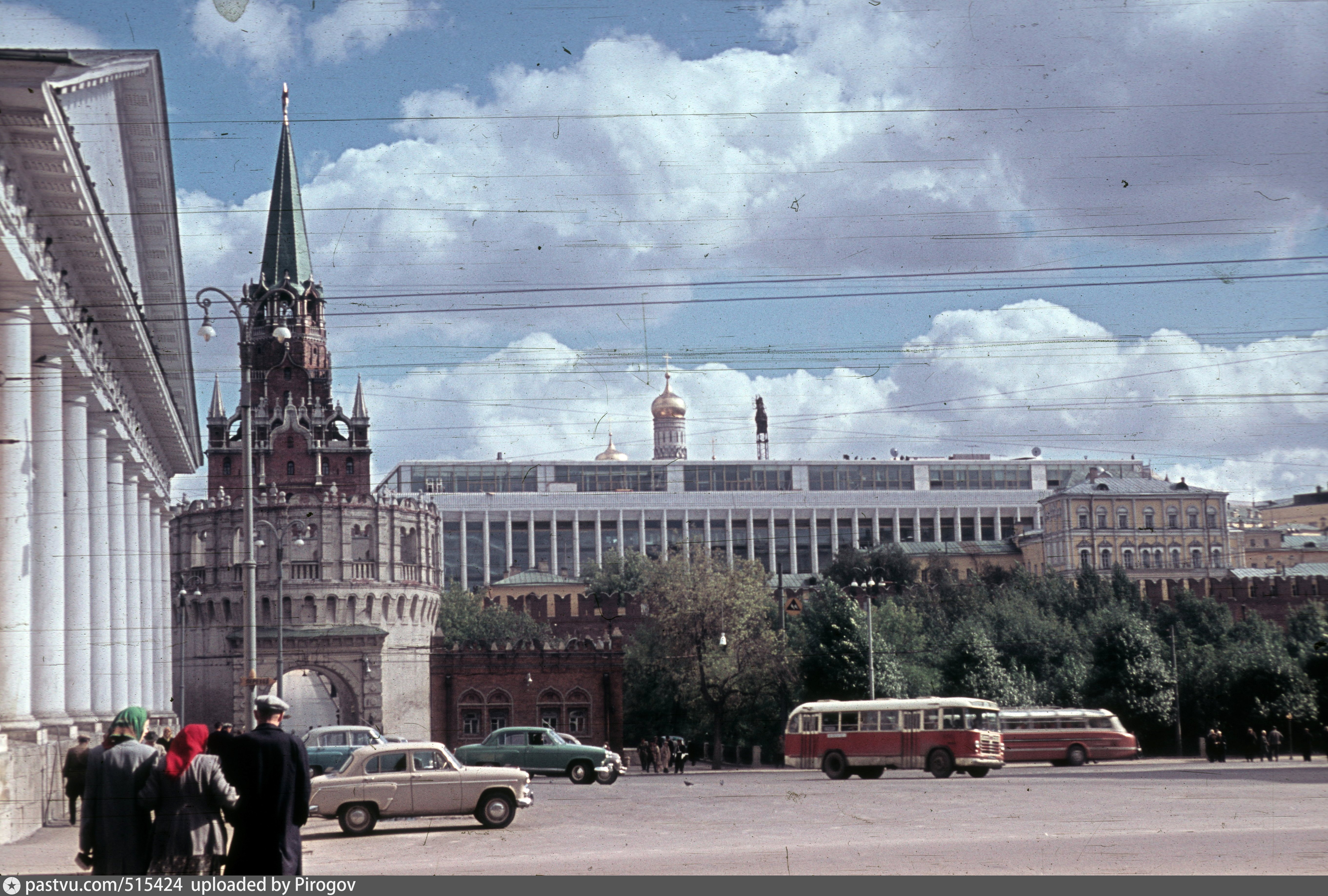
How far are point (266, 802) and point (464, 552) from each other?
527 ft

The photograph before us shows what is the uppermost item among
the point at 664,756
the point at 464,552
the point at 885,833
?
the point at 464,552

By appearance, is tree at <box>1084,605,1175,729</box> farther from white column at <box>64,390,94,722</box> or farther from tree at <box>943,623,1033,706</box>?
white column at <box>64,390,94,722</box>

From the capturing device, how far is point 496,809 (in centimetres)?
2567

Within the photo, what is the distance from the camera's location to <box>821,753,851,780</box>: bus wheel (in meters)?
43.9

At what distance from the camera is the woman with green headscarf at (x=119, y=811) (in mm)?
11945

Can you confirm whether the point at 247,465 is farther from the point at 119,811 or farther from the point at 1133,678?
the point at 1133,678

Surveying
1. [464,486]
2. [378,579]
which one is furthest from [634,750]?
[464,486]

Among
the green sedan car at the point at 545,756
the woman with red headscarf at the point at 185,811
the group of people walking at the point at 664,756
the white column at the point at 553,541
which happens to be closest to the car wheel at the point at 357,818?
the woman with red headscarf at the point at 185,811

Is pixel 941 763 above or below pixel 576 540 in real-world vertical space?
below

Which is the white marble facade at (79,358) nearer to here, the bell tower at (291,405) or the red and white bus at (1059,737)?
the red and white bus at (1059,737)

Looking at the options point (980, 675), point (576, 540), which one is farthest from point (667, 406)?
point (980, 675)

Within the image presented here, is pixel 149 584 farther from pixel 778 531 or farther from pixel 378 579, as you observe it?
pixel 778 531

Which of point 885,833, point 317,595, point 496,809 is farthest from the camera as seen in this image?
point 317,595

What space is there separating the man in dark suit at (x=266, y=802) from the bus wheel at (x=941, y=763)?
32.4 m
